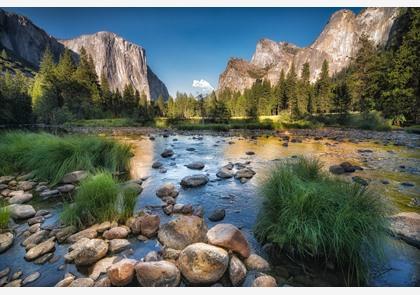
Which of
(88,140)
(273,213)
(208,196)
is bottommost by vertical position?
(208,196)

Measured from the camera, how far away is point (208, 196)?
15.3 feet

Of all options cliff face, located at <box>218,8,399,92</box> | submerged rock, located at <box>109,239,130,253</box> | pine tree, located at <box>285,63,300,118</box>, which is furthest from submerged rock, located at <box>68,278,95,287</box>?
cliff face, located at <box>218,8,399,92</box>

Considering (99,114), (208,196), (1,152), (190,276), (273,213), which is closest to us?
(190,276)

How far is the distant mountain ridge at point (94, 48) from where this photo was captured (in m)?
106

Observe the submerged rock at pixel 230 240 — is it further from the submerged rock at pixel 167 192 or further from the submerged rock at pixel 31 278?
the submerged rock at pixel 167 192

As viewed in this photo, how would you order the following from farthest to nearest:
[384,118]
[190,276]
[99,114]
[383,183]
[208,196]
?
[99,114]
[384,118]
[383,183]
[208,196]
[190,276]

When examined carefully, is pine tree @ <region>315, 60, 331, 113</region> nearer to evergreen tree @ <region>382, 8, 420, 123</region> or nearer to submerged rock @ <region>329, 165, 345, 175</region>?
evergreen tree @ <region>382, 8, 420, 123</region>

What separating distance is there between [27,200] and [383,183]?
817 cm

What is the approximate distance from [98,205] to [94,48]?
163508 millimetres

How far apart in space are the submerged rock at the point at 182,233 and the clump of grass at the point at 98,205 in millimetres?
890

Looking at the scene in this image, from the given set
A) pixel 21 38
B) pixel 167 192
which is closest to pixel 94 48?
pixel 21 38

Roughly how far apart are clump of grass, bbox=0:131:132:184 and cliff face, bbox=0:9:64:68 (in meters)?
133
